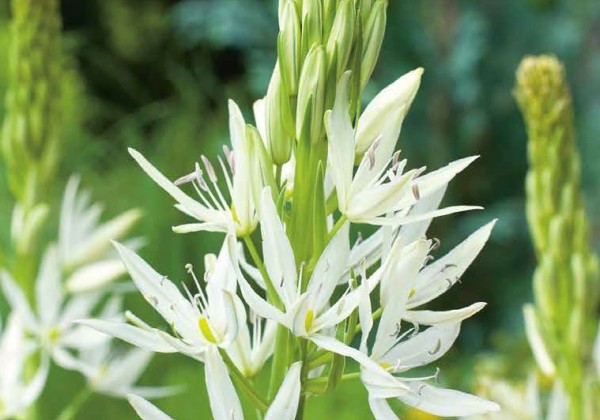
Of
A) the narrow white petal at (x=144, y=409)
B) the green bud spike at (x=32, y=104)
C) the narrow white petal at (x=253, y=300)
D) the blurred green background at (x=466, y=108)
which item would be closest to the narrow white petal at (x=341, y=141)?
the narrow white petal at (x=253, y=300)

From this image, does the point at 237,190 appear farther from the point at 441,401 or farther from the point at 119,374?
the point at 119,374

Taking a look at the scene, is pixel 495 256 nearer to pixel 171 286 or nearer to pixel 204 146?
pixel 204 146

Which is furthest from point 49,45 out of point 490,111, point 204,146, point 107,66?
point 107,66

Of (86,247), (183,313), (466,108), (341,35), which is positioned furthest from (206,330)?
(466,108)

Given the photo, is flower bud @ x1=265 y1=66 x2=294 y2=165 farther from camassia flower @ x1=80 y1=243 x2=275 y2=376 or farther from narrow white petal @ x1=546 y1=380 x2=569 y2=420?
narrow white petal @ x1=546 y1=380 x2=569 y2=420

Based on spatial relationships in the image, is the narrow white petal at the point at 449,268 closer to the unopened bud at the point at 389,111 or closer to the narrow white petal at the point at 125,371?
the unopened bud at the point at 389,111

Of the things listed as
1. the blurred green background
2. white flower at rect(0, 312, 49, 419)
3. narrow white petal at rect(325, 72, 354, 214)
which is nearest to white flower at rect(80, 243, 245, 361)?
narrow white petal at rect(325, 72, 354, 214)

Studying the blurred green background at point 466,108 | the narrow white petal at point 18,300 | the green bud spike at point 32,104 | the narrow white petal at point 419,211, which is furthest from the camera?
the blurred green background at point 466,108
